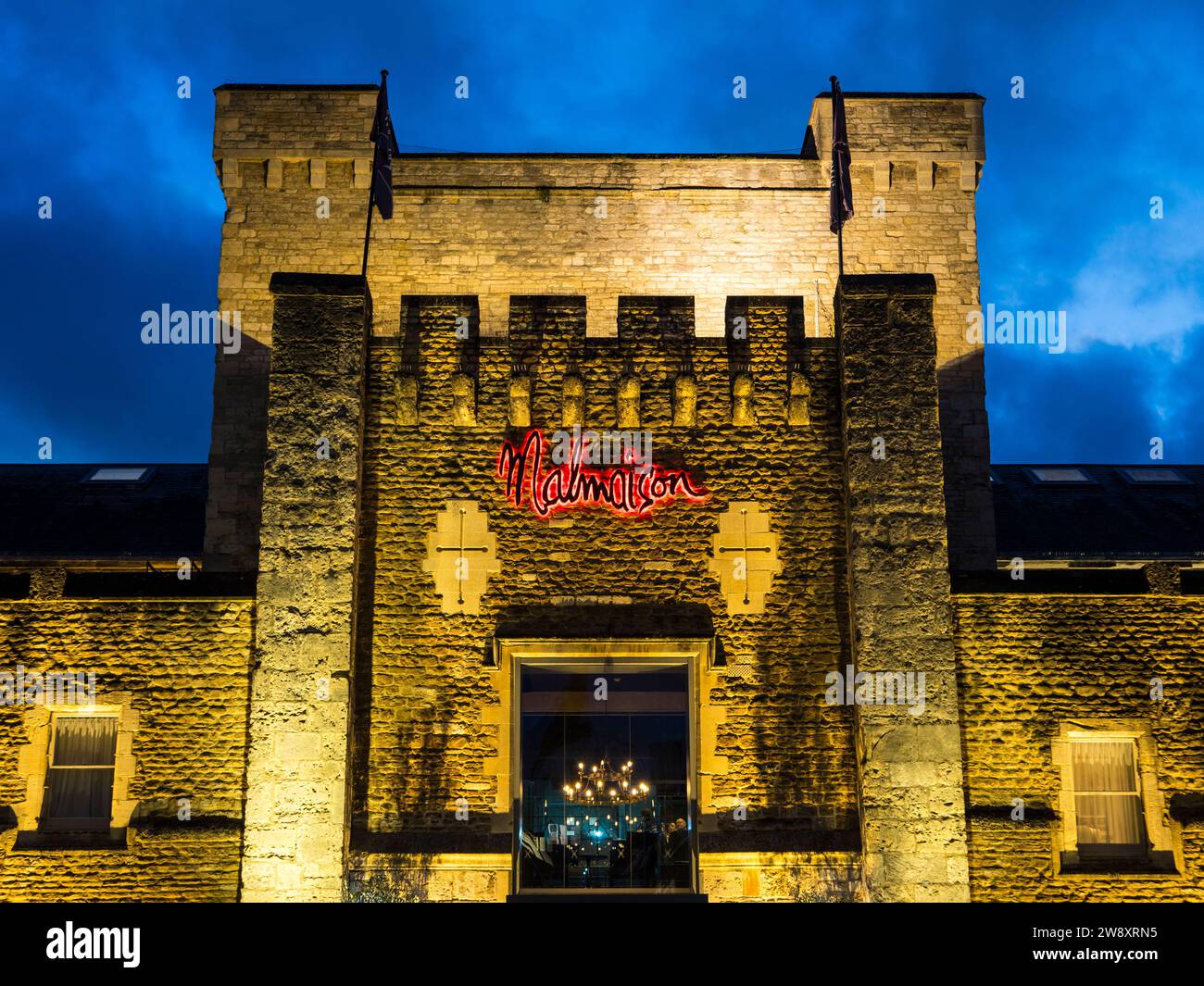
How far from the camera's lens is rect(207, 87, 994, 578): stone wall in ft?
60.0

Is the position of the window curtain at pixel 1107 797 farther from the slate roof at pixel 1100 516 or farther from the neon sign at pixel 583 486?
the slate roof at pixel 1100 516

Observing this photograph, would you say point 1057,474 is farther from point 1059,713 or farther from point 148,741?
point 148,741

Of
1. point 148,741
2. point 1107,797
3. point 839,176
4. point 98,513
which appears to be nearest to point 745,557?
point 1107,797

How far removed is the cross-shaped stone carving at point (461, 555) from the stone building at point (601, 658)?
0.03 meters

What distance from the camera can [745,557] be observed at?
43.0 feet

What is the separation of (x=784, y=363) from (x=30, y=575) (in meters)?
8.78

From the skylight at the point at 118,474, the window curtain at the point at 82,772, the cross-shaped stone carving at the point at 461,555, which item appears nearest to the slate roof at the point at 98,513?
the skylight at the point at 118,474

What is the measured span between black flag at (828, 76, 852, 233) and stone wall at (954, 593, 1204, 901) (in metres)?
5.42

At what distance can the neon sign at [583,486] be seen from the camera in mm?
13180

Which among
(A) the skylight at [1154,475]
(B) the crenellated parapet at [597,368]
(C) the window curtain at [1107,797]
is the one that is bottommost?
(C) the window curtain at [1107,797]

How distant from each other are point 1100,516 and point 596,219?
10829mm

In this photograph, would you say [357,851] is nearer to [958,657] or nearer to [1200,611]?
[958,657]

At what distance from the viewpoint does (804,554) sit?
1314 cm

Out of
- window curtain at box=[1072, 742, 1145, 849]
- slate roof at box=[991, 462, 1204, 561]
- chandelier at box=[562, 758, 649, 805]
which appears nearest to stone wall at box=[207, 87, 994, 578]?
slate roof at box=[991, 462, 1204, 561]
